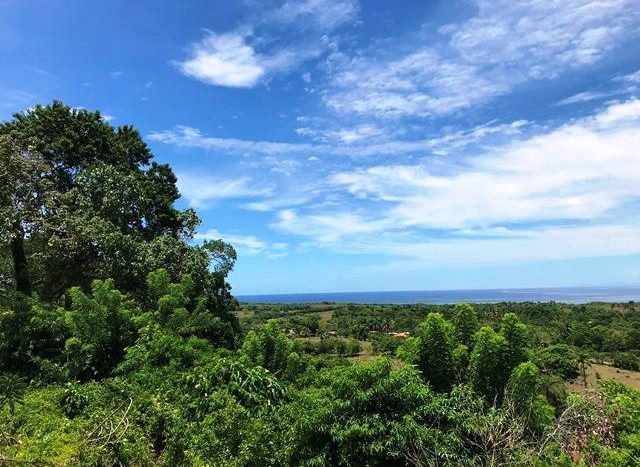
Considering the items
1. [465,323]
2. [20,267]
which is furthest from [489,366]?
[20,267]

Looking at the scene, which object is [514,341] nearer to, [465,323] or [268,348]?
[465,323]

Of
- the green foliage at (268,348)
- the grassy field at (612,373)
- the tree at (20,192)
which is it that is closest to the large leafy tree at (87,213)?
the tree at (20,192)

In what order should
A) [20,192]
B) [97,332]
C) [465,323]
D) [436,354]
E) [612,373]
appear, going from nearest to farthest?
[436,354]
[465,323]
[97,332]
[20,192]
[612,373]

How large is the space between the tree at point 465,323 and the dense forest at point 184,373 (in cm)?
4

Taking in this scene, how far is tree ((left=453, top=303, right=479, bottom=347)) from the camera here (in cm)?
935

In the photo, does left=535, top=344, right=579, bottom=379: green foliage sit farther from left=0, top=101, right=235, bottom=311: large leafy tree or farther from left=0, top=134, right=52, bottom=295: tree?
left=0, top=134, right=52, bottom=295: tree

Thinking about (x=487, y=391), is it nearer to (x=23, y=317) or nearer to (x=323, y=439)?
(x=323, y=439)

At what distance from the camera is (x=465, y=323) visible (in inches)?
372

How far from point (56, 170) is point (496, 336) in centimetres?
1448

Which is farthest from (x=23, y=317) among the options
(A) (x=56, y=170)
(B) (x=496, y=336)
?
(B) (x=496, y=336)

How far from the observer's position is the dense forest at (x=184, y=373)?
6.56m

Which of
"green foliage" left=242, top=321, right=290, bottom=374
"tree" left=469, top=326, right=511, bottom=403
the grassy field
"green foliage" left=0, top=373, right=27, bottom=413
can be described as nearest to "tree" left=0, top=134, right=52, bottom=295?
"green foliage" left=242, top=321, right=290, bottom=374

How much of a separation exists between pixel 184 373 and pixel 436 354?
4.55m

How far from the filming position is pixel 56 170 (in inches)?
638
